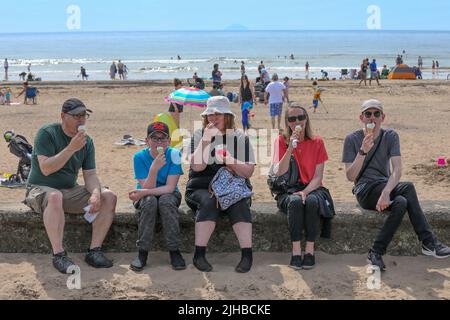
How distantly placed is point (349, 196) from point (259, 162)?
2823 mm

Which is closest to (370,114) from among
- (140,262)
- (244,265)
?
(244,265)

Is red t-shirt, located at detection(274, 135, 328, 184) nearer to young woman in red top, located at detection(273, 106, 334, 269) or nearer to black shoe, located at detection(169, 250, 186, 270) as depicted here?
young woman in red top, located at detection(273, 106, 334, 269)

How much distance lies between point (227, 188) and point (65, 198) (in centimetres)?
123

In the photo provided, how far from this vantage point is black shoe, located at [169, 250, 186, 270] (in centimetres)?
418

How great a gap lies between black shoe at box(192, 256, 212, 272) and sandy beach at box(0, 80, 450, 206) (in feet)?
6.67

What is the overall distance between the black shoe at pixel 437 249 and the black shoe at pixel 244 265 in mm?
1355

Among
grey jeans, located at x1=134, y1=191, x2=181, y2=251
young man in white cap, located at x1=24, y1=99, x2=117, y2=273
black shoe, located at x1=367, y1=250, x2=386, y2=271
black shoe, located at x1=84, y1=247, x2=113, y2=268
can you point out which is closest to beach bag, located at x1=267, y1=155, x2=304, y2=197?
black shoe, located at x1=367, y1=250, x2=386, y2=271

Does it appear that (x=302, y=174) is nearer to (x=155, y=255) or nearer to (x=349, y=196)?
(x=155, y=255)

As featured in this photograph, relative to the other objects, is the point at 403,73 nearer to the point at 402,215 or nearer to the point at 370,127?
the point at 370,127

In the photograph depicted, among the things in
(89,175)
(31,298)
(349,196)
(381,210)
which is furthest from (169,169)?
(349,196)

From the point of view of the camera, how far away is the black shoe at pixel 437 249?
4.35m

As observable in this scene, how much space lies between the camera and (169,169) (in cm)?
449

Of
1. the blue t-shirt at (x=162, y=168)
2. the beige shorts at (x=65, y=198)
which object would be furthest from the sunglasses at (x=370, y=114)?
the beige shorts at (x=65, y=198)

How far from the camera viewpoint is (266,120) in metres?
15.8
